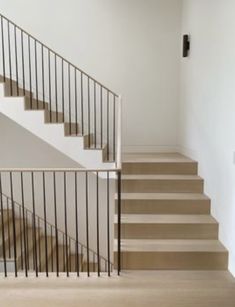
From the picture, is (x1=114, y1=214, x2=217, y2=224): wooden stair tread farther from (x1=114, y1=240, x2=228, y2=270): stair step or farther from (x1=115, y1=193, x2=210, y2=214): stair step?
(x1=114, y1=240, x2=228, y2=270): stair step

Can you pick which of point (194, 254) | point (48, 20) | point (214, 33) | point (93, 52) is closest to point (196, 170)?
point (194, 254)

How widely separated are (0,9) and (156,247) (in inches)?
193

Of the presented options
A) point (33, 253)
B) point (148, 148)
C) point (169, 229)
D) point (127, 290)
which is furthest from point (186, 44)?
point (33, 253)

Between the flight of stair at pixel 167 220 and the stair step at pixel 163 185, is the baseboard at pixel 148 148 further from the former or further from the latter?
the stair step at pixel 163 185

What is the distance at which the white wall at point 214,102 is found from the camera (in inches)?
129

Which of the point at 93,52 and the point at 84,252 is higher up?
the point at 93,52

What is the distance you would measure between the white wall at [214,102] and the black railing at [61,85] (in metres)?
1.53

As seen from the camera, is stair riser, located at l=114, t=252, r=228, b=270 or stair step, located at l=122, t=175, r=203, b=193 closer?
stair riser, located at l=114, t=252, r=228, b=270

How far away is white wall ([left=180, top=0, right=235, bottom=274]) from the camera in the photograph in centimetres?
328

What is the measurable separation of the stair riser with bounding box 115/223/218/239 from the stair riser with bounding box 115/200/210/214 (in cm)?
32

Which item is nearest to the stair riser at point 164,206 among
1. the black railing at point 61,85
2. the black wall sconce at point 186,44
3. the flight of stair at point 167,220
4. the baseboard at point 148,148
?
the flight of stair at point 167,220

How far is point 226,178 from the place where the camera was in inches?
134

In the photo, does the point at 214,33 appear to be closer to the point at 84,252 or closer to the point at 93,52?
the point at 93,52

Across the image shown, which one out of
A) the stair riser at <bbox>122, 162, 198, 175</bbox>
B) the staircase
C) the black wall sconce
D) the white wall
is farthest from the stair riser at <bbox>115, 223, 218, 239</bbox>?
the black wall sconce
